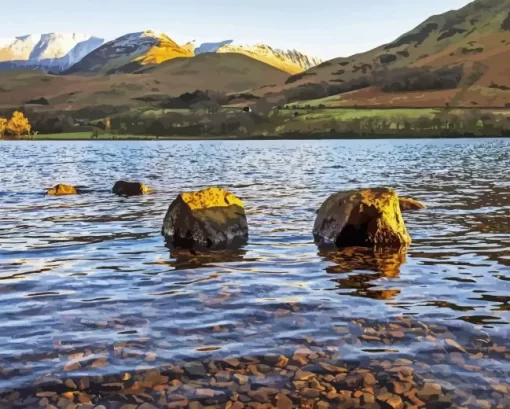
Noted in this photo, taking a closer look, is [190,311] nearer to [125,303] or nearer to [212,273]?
[125,303]

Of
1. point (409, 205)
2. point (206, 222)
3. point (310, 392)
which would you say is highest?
point (206, 222)

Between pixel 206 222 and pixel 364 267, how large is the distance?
22.9ft

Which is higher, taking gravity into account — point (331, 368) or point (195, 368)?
point (195, 368)

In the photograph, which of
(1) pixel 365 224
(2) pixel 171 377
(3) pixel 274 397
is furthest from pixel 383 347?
(1) pixel 365 224

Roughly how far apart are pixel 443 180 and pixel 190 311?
153 feet

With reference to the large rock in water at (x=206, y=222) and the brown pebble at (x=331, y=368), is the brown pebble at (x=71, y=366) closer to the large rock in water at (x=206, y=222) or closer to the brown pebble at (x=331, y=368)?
the brown pebble at (x=331, y=368)

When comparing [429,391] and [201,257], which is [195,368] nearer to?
[429,391]

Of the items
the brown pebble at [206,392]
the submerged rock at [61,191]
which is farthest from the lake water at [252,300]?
the submerged rock at [61,191]

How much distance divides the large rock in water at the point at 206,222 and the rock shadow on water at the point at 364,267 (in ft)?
12.6

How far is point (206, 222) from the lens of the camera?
24.0 meters

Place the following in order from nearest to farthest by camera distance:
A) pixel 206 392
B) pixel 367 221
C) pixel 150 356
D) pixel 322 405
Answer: pixel 322 405 → pixel 206 392 → pixel 150 356 → pixel 367 221

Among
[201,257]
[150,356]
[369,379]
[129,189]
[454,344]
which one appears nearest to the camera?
[369,379]

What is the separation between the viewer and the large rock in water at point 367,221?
23125 mm

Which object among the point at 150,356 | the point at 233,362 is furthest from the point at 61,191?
the point at 233,362
